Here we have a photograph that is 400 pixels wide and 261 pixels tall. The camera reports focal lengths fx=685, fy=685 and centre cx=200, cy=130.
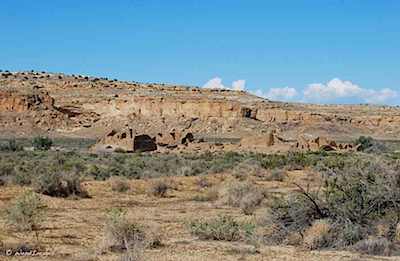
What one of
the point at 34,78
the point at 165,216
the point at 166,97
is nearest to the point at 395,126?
the point at 166,97

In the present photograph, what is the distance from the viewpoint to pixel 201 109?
95.9m

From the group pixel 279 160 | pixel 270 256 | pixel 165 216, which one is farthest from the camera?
pixel 279 160

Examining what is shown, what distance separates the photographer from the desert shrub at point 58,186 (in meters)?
22.5

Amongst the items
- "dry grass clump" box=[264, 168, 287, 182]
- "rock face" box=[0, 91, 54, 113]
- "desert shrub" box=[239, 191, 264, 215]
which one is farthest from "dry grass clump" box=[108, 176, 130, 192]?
"rock face" box=[0, 91, 54, 113]

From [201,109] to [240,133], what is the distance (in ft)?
29.8

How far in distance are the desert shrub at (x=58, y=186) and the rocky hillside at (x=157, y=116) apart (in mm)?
64224

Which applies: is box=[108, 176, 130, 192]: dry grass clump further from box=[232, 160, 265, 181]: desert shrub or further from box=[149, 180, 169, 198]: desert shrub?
box=[232, 160, 265, 181]: desert shrub

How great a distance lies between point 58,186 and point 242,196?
6251 millimetres

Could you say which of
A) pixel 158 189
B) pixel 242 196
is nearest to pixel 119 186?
pixel 158 189

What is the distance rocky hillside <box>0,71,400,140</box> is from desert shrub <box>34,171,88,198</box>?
211ft

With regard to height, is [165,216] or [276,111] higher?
[276,111]

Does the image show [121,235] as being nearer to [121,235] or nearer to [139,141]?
[121,235]

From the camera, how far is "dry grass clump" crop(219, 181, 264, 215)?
64.0ft

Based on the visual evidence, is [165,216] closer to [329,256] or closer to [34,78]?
[329,256]
